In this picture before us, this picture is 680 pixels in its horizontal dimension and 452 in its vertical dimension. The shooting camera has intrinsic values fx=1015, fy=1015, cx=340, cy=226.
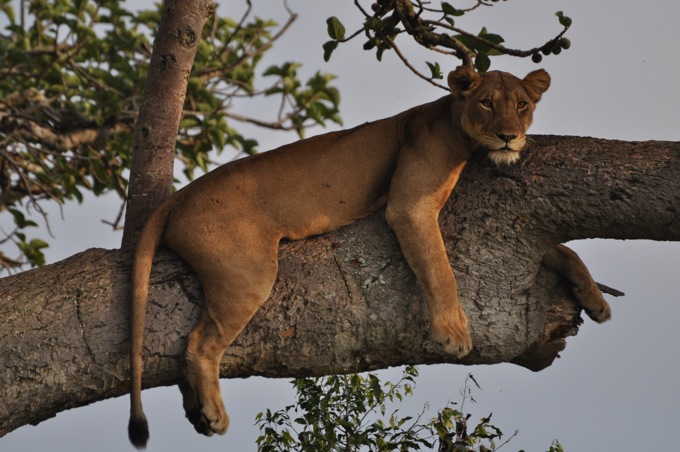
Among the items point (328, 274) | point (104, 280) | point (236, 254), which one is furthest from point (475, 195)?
point (104, 280)

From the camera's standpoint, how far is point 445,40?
502cm

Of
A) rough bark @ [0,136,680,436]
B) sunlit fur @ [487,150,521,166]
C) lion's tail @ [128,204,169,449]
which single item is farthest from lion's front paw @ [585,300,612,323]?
lion's tail @ [128,204,169,449]

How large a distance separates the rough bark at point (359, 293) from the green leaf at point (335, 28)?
1139 millimetres

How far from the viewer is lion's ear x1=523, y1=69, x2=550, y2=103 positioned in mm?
4557

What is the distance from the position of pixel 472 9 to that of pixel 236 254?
197 centimetres

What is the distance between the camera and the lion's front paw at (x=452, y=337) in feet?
13.9

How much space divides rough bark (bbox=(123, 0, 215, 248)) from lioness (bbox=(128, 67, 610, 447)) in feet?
1.92

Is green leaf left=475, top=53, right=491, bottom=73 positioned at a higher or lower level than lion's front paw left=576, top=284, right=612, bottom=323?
higher

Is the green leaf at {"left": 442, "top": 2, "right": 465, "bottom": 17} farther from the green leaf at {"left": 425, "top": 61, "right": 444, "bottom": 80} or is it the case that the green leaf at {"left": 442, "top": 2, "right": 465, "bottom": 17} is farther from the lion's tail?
the lion's tail

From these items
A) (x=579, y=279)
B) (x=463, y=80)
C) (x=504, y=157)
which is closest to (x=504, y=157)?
(x=504, y=157)

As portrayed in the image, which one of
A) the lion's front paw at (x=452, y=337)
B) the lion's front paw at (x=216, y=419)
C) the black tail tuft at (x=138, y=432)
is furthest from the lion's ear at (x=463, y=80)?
the black tail tuft at (x=138, y=432)

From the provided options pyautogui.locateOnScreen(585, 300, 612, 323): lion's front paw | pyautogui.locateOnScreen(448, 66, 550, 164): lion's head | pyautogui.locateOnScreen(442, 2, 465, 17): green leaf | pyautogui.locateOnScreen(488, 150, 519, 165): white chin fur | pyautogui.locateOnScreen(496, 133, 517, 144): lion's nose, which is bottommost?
pyautogui.locateOnScreen(585, 300, 612, 323): lion's front paw

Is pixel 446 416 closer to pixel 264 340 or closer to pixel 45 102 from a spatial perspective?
pixel 264 340

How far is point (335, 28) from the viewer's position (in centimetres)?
509
